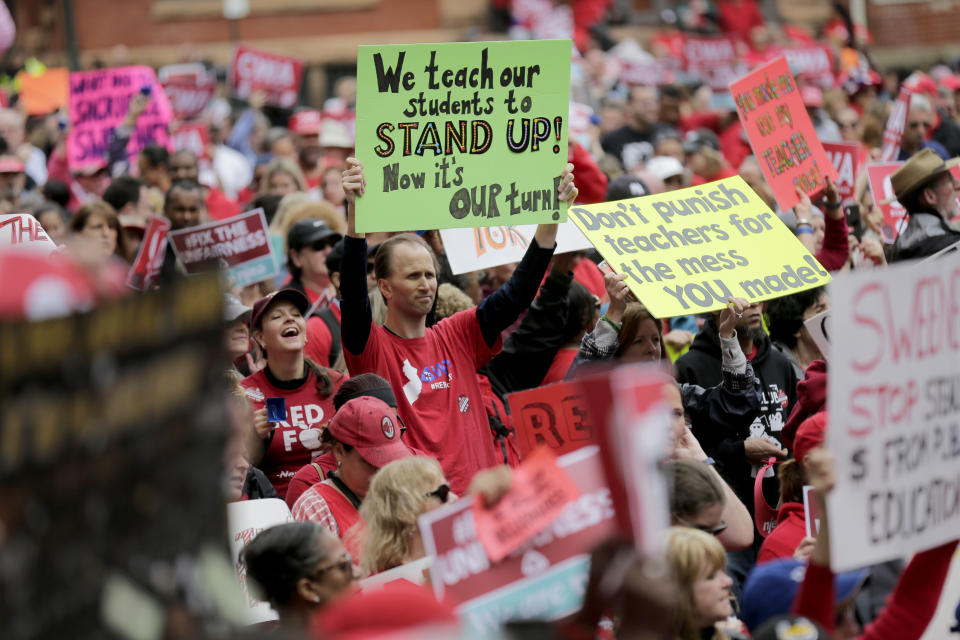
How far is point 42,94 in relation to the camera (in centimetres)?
1436

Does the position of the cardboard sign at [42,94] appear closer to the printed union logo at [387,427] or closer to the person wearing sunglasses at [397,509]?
the printed union logo at [387,427]

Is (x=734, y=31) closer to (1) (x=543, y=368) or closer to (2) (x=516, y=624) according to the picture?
(1) (x=543, y=368)

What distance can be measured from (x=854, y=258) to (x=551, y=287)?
2.32m

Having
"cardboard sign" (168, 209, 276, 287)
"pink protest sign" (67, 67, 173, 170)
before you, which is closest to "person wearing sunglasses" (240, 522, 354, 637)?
"cardboard sign" (168, 209, 276, 287)

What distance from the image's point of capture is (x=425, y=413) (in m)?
5.36

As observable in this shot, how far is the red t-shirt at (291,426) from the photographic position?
5753 mm

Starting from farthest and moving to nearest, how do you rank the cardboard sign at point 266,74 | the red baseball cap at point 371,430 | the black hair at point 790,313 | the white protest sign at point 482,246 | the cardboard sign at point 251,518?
the cardboard sign at point 266,74 < the white protest sign at point 482,246 < the black hair at point 790,313 < the red baseball cap at point 371,430 < the cardboard sign at point 251,518

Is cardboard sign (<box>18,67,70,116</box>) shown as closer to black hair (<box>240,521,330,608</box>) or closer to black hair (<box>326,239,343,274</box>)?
black hair (<box>326,239,343,274</box>)

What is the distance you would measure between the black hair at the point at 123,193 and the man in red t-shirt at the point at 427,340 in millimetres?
3792

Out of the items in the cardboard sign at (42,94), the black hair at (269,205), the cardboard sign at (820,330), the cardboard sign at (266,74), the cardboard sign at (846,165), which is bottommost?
the cardboard sign at (820,330)

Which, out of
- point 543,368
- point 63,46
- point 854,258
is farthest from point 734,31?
point 543,368

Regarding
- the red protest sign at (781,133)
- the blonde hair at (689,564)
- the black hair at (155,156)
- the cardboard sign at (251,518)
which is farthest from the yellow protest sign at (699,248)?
Result: the black hair at (155,156)

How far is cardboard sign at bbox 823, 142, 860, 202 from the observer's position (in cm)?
915

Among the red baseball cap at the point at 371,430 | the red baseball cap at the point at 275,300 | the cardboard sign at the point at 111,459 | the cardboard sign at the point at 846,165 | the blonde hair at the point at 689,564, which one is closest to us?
the cardboard sign at the point at 111,459
